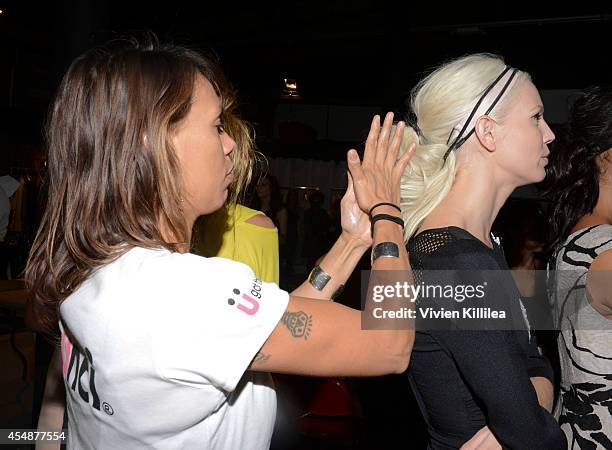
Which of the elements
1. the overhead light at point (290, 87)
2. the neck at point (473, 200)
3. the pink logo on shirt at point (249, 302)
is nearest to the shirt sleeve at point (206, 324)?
the pink logo on shirt at point (249, 302)

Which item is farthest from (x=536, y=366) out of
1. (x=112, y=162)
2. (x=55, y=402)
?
(x=55, y=402)

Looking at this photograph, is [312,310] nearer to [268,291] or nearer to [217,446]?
[268,291]

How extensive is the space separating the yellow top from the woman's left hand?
1.55 feet

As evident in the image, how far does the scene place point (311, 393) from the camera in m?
3.47

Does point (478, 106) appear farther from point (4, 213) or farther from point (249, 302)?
point (4, 213)

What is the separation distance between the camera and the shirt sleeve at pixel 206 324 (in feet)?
2.87

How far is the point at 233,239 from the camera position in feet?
5.87

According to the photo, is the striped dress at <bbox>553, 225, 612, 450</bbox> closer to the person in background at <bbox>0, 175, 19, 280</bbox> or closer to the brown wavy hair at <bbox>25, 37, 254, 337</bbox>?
the brown wavy hair at <bbox>25, 37, 254, 337</bbox>

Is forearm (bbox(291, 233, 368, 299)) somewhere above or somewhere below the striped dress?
above

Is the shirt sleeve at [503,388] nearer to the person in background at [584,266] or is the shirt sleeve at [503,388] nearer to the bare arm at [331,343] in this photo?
the bare arm at [331,343]

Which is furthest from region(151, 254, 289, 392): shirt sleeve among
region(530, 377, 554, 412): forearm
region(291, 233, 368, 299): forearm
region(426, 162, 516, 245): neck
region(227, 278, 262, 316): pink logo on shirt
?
region(530, 377, 554, 412): forearm

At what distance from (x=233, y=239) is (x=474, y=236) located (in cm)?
84

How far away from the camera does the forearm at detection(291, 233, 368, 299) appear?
1.39m

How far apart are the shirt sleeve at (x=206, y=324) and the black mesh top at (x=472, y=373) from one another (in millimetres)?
483
